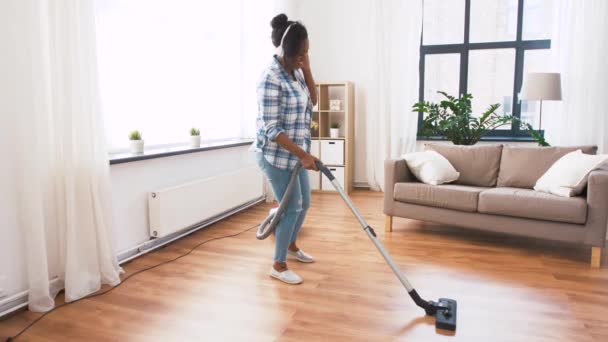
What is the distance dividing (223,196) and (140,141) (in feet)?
3.36

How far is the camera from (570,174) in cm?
290

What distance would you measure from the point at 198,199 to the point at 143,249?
1.93 feet

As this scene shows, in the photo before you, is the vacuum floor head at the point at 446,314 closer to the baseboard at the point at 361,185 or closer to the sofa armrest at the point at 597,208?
the sofa armrest at the point at 597,208

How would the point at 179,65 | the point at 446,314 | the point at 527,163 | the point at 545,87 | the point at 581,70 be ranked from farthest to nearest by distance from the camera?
the point at 581,70
the point at 545,87
the point at 179,65
the point at 527,163
the point at 446,314

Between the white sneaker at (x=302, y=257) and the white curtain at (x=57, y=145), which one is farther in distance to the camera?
the white sneaker at (x=302, y=257)

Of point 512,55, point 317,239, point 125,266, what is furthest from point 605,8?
point 125,266

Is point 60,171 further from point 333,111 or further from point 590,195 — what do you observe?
point 333,111

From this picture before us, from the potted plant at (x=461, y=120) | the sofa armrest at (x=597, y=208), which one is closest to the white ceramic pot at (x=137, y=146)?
the sofa armrest at (x=597, y=208)

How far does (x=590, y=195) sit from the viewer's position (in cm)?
271

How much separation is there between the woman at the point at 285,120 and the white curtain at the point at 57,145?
90 cm

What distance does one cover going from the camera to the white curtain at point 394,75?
5.00 metres

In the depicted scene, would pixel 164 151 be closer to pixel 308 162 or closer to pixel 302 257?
pixel 302 257

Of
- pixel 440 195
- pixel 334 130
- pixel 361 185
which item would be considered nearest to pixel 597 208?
pixel 440 195

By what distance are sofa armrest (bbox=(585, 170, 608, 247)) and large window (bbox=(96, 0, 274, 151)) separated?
9.59 feet
